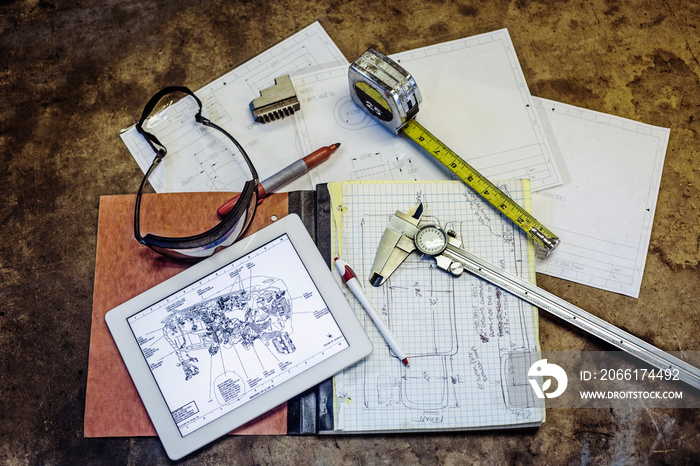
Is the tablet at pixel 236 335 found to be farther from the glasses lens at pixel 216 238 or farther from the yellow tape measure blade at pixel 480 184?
the yellow tape measure blade at pixel 480 184

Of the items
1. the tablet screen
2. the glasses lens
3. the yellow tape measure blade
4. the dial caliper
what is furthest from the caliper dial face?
the glasses lens

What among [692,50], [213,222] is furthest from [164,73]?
[692,50]

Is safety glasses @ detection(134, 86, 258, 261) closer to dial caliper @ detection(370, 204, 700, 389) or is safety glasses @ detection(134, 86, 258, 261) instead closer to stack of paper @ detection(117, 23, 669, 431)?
stack of paper @ detection(117, 23, 669, 431)

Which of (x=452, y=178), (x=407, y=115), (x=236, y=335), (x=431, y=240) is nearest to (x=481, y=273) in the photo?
(x=431, y=240)

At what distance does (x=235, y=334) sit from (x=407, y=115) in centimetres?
72

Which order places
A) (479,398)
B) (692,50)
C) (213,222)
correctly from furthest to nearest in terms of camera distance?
(692,50)
(213,222)
(479,398)

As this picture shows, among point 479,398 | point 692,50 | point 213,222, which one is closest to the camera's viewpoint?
point 479,398

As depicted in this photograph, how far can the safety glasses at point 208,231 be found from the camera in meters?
1.23

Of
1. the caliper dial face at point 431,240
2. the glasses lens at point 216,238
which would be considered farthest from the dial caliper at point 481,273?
the glasses lens at point 216,238

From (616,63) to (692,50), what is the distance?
0.22 m

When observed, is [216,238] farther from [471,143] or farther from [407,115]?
[471,143]

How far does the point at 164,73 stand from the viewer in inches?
59.3

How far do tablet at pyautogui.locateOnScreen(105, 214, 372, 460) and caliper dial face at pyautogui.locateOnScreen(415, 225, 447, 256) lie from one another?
242mm

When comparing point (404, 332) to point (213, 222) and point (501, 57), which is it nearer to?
point (213, 222)
